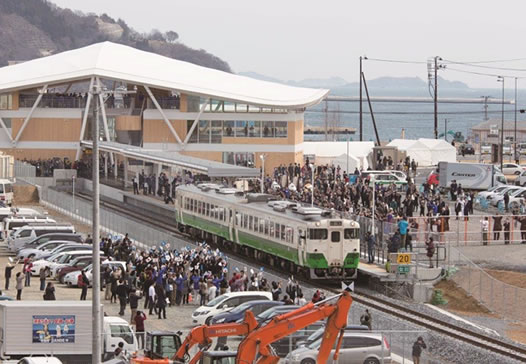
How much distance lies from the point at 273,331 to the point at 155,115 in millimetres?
57727

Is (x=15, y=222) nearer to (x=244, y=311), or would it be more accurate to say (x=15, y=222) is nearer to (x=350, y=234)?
(x=350, y=234)

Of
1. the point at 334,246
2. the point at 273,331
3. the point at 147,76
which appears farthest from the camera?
the point at 147,76

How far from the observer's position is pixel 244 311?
105 ft

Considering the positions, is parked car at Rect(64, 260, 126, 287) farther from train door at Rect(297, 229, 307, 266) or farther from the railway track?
the railway track

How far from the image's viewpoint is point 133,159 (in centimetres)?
7269

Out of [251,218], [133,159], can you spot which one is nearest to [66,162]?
[133,159]

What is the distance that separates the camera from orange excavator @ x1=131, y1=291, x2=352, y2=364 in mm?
24000

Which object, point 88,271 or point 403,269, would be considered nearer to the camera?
point 88,271

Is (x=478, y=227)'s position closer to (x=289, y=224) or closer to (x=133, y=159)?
(x=289, y=224)

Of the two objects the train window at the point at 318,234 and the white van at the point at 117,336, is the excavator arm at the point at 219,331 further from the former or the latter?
the train window at the point at 318,234

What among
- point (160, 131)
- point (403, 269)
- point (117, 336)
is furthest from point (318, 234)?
point (160, 131)

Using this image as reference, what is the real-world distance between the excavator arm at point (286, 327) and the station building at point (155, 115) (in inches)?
2112

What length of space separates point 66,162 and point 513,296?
4124 centimetres

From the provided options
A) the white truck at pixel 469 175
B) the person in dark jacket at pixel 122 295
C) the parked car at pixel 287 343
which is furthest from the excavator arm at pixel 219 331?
the white truck at pixel 469 175
